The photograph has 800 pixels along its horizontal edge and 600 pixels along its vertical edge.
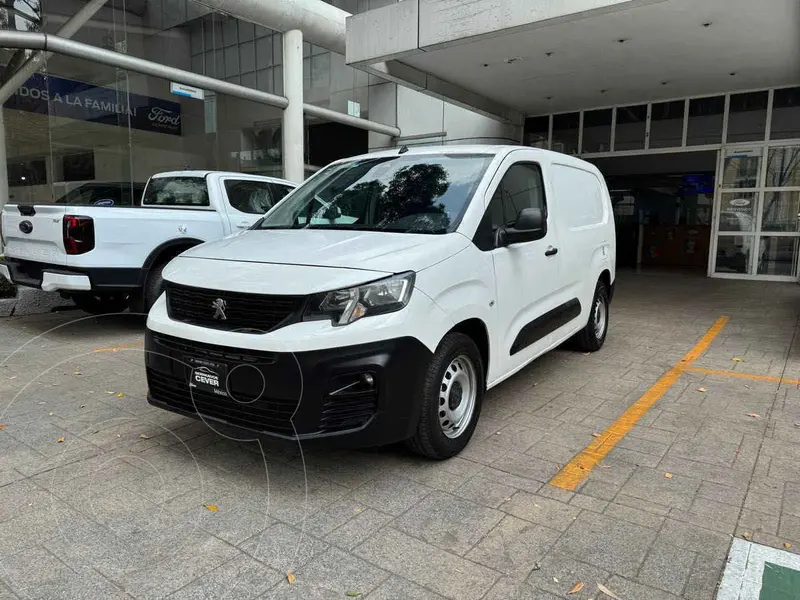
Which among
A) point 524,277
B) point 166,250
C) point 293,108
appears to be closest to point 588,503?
point 524,277

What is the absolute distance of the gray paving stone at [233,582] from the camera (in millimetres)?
2400

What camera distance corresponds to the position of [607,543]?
278 centimetres

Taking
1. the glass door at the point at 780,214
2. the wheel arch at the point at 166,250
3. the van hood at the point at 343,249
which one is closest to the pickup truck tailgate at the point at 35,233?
the wheel arch at the point at 166,250

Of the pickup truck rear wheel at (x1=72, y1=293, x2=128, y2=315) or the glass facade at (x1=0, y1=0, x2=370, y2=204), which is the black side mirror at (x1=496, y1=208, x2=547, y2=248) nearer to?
the pickup truck rear wheel at (x1=72, y1=293, x2=128, y2=315)

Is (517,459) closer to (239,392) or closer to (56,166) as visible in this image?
(239,392)

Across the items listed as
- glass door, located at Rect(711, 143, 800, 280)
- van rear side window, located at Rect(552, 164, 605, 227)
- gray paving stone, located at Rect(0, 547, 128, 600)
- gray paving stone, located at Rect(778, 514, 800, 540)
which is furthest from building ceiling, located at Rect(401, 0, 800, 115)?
gray paving stone, located at Rect(0, 547, 128, 600)

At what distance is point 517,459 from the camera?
369 cm

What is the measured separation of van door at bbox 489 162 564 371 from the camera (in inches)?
159

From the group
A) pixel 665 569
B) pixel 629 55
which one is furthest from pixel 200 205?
pixel 629 55

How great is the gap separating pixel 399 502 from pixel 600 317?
4.20 meters

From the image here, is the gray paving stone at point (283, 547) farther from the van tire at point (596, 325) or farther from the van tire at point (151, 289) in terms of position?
the van tire at point (151, 289)

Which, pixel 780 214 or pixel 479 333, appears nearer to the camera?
pixel 479 333

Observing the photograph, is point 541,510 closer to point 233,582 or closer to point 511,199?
point 233,582

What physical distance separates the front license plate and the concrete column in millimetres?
10735
